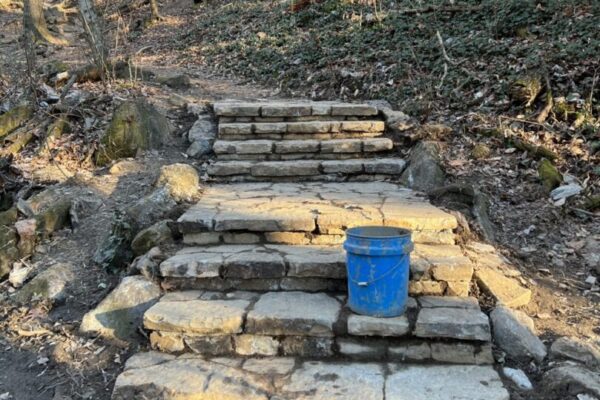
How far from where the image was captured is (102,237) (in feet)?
14.8

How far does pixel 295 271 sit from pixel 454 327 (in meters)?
1.07

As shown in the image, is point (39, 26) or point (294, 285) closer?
point (294, 285)

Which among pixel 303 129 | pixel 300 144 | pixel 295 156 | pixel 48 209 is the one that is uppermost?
pixel 303 129

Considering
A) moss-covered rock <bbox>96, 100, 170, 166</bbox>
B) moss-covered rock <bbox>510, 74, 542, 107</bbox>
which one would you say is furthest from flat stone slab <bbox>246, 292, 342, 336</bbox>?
moss-covered rock <bbox>510, 74, 542, 107</bbox>

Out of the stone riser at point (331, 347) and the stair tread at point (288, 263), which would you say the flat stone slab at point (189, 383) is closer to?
the stone riser at point (331, 347)

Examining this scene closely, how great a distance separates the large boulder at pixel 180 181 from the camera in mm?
4727

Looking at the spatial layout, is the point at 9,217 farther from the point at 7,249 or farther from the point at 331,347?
the point at 331,347

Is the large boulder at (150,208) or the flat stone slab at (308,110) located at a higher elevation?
the flat stone slab at (308,110)

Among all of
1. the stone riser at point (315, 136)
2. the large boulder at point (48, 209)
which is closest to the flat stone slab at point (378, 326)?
the large boulder at point (48, 209)

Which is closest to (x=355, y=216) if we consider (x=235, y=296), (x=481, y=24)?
(x=235, y=296)

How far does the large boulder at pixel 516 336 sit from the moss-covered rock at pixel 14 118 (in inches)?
233

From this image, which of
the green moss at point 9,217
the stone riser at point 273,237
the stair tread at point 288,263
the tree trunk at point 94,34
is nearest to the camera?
the stair tread at point 288,263

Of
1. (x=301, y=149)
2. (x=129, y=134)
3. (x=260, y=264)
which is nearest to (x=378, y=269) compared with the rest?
(x=260, y=264)

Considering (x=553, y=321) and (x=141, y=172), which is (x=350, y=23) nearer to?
(x=141, y=172)
